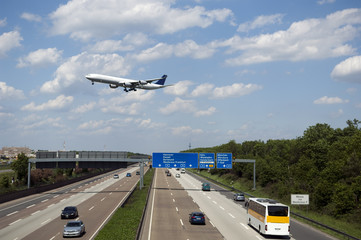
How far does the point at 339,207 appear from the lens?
41.6 meters

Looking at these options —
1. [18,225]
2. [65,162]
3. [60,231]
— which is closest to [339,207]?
[60,231]

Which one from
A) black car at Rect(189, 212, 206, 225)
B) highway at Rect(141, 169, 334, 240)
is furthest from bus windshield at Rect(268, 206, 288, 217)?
black car at Rect(189, 212, 206, 225)

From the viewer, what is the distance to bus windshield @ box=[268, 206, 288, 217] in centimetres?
2805

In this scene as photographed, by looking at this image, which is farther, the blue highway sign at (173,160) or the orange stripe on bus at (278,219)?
the blue highway sign at (173,160)

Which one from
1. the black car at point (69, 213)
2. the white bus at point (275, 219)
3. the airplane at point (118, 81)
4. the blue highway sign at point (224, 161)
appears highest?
the airplane at point (118, 81)

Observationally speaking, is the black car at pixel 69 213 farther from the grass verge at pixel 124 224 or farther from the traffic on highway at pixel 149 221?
the grass verge at pixel 124 224

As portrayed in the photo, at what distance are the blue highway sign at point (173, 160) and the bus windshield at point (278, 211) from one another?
39.1 m

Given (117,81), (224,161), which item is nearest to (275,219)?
(224,161)

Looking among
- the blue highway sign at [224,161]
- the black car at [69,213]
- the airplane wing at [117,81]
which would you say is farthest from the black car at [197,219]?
the airplane wing at [117,81]

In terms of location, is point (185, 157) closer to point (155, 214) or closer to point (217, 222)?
point (155, 214)

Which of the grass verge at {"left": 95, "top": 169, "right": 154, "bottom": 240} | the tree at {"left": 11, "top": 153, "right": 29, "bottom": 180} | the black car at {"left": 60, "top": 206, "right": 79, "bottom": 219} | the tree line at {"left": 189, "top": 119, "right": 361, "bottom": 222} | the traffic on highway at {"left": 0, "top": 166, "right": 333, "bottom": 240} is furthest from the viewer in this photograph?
the tree at {"left": 11, "top": 153, "right": 29, "bottom": 180}

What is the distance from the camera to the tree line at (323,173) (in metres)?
42.0

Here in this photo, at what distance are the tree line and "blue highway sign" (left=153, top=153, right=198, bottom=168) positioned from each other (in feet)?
52.9

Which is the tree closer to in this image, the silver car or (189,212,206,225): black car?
the silver car
